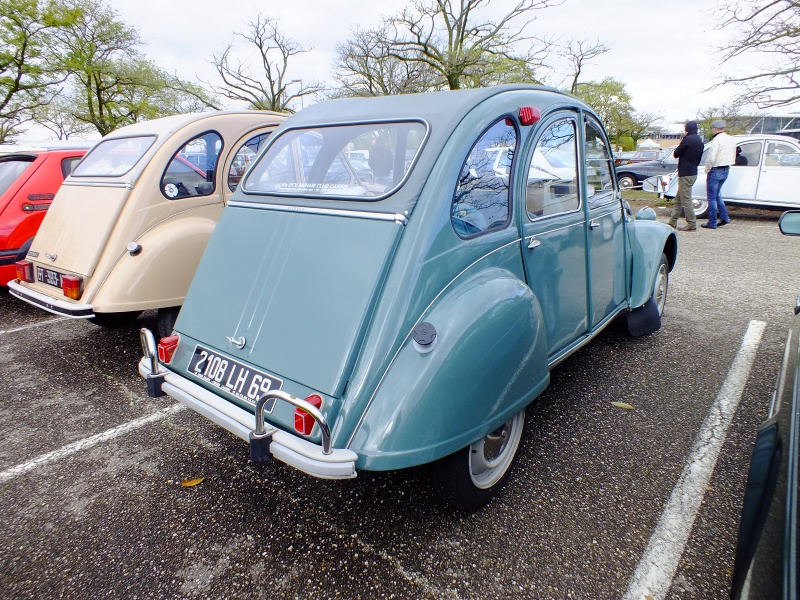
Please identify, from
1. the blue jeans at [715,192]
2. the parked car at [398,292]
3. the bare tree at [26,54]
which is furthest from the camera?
the bare tree at [26,54]

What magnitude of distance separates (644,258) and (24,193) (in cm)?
637

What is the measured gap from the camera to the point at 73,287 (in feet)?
12.2

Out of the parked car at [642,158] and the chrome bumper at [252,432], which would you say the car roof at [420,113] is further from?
the parked car at [642,158]

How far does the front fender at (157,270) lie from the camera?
11.9ft

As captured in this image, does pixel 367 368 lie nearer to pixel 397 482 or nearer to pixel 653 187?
pixel 397 482

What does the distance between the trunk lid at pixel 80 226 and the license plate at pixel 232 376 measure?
6.61ft

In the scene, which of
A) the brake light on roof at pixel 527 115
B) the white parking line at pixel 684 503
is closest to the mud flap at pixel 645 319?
the white parking line at pixel 684 503

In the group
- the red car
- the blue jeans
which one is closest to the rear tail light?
the red car

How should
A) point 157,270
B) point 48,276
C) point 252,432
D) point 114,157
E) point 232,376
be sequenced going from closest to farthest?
point 252,432 < point 232,376 < point 157,270 < point 48,276 < point 114,157

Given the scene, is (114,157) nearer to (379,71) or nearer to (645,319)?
(645,319)

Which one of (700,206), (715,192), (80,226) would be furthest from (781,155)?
(80,226)

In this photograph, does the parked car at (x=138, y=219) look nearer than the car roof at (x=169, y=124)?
Yes

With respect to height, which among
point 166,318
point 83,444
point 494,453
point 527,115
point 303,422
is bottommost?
point 83,444

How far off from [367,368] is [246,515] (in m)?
1.07
